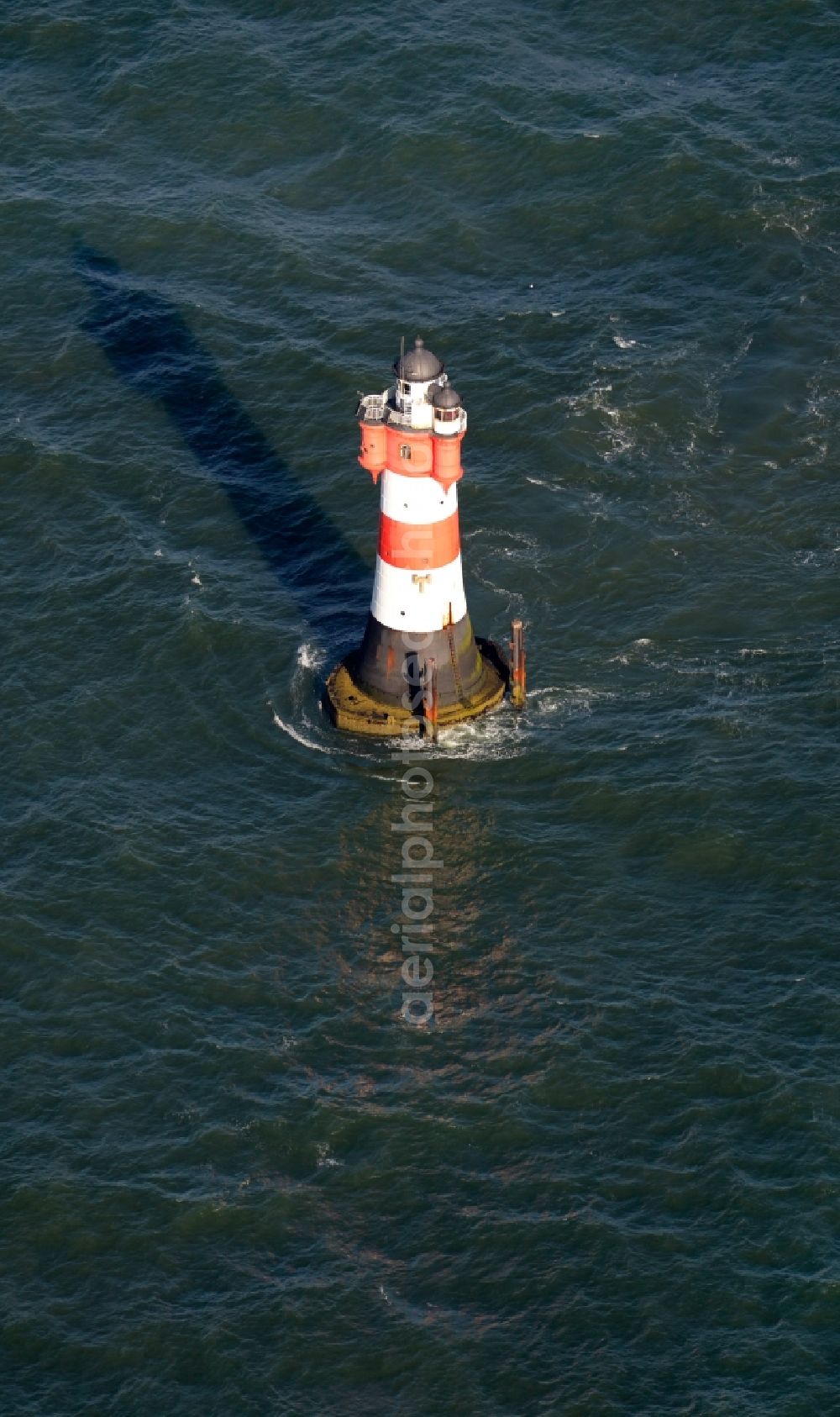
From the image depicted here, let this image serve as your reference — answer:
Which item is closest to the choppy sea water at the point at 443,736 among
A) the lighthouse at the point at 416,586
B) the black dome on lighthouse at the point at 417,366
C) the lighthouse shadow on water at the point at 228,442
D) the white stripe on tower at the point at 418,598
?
the lighthouse shadow on water at the point at 228,442

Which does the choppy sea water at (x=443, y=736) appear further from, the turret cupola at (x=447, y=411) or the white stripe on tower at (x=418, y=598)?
the turret cupola at (x=447, y=411)

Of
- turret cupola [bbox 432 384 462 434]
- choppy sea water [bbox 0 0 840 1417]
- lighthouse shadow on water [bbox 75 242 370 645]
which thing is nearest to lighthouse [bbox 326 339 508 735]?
turret cupola [bbox 432 384 462 434]

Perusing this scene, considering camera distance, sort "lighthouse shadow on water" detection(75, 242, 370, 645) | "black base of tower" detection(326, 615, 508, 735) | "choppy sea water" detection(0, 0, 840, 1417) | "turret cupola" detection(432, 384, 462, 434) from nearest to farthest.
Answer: "choppy sea water" detection(0, 0, 840, 1417) → "turret cupola" detection(432, 384, 462, 434) → "black base of tower" detection(326, 615, 508, 735) → "lighthouse shadow on water" detection(75, 242, 370, 645)

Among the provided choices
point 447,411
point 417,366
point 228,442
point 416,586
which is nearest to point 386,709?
point 416,586

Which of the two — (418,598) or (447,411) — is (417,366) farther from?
(418,598)

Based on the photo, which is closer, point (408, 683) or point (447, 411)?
point (447, 411)

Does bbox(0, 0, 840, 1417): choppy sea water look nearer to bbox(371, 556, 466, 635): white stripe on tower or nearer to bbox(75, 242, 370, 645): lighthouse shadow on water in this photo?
bbox(75, 242, 370, 645): lighthouse shadow on water

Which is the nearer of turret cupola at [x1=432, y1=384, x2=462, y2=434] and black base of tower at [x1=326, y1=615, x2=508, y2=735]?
turret cupola at [x1=432, y1=384, x2=462, y2=434]
